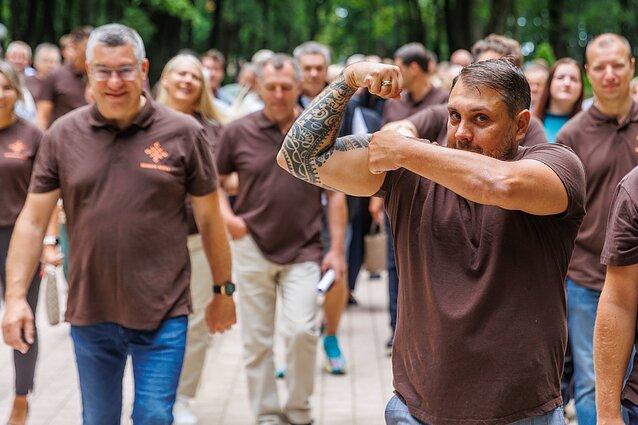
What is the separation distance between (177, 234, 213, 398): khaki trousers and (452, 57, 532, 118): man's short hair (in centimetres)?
377

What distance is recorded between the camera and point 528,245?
3410 millimetres

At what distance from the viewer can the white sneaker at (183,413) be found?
276 inches

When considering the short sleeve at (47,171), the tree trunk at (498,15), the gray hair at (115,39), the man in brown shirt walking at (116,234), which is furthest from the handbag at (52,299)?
the tree trunk at (498,15)

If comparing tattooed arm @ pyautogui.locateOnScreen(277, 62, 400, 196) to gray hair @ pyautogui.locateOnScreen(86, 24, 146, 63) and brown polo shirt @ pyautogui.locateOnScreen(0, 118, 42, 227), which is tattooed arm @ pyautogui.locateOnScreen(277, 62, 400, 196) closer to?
gray hair @ pyautogui.locateOnScreen(86, 24, 146, 63)

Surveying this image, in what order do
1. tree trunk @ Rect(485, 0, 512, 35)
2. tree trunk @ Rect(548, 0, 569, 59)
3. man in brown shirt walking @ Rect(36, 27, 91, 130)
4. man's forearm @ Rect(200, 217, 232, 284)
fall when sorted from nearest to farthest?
1. man's forearm @ Rect(200, 217, 232, 284)
2. man in brown shirt walking @ Rect(36, 27, 91, 130)
3. tree trunk @ Rect(485, 0, 512, 35)
4. tree trunk @ Rect(548, 0, 569, 59)

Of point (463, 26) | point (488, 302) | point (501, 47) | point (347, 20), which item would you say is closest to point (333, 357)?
point (501, 47)

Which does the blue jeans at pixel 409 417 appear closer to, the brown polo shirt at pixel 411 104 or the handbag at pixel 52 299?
the handbag at pixel 52 299

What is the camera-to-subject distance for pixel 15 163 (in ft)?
22.5

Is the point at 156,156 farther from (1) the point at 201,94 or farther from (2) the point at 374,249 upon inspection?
(2) the point at 374,249

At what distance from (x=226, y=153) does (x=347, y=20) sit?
34.3 m

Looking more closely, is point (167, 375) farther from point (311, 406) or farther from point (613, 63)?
point (613, 63)

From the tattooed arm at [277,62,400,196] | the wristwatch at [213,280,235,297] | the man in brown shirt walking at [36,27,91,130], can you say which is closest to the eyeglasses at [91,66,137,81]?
the wristwatch at [213,280,235,297]

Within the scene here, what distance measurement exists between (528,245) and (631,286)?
0.53 metres

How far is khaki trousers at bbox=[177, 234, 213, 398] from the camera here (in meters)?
7.12
